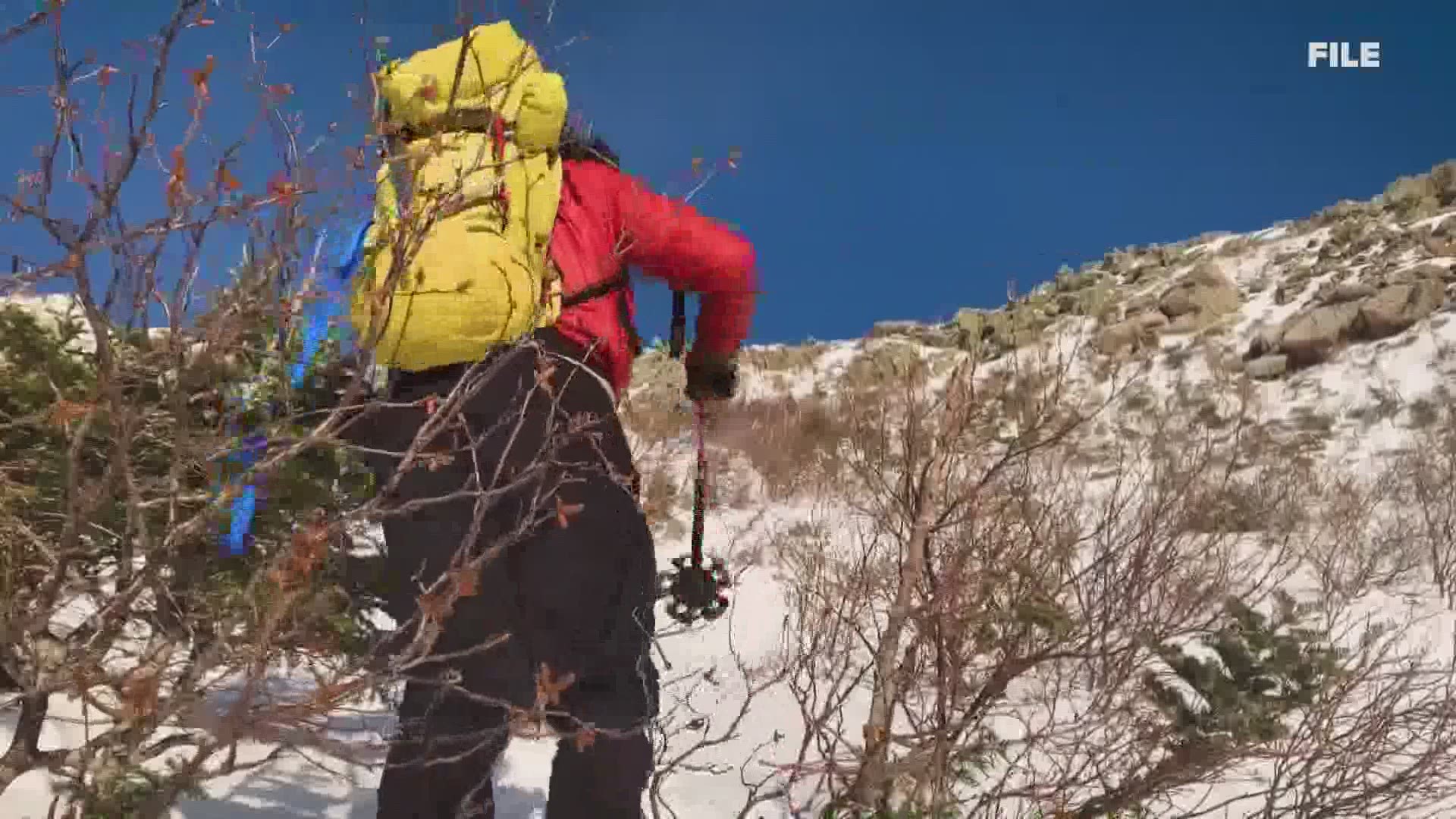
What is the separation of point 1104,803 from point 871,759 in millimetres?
677

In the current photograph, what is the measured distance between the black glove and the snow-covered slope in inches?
7.0

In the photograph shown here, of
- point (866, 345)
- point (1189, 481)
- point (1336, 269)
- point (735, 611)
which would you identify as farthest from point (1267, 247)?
point (1189, 481)

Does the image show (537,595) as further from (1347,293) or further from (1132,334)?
(1132,334)

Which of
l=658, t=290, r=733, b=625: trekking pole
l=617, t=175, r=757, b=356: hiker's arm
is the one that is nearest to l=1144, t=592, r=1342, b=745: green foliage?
l=658, t=290, r=733, b=625: trekking pole

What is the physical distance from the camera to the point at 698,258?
6.11ft

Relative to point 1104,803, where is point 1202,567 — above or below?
above

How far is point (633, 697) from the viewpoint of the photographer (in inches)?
68.9

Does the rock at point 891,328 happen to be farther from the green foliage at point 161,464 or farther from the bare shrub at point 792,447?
the green foliage at point 161,464

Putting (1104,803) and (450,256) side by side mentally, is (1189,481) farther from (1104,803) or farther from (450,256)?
(450,256)

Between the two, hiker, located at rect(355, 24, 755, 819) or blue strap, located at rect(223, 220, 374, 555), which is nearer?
blue strap, located at rect(223, 220, 374, 555)

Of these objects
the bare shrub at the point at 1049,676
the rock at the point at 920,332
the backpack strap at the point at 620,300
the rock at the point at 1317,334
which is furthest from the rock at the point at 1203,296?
the backpack strap at the point at 620,300

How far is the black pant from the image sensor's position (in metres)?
1.68

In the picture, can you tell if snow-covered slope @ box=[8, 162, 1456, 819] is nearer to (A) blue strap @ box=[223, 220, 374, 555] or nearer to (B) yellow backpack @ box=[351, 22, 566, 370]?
(A) blue strap @ box=[223, 220, 374, 555]

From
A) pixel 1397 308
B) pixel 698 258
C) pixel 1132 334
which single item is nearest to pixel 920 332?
pixel 1132 334
